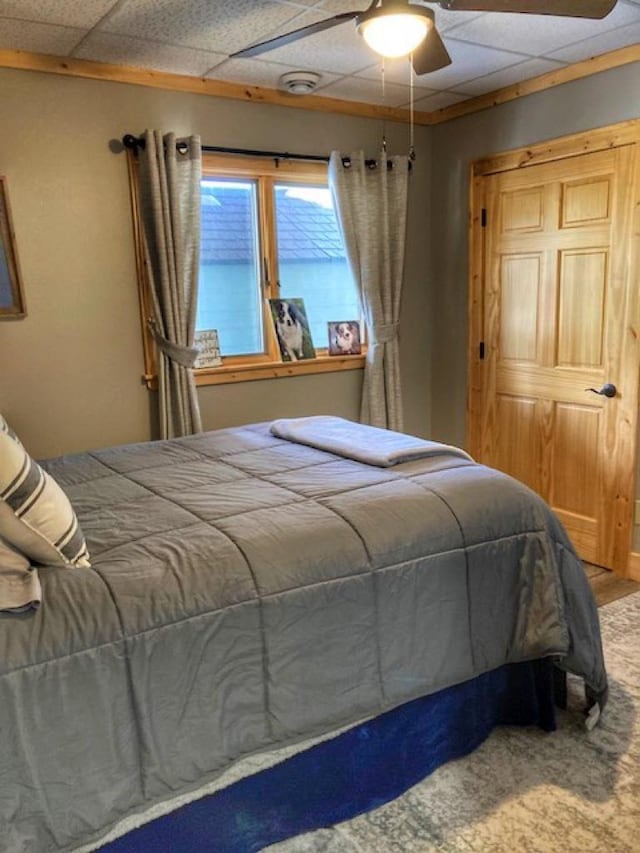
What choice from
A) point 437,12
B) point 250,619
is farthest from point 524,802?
point 437,12

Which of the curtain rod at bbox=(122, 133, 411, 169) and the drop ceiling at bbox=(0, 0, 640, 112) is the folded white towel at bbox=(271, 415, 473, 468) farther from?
the drop ceiling at bbox=(0, 0, 640, 112)

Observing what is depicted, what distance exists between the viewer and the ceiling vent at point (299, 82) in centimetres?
328

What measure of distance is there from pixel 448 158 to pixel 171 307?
78.0 inches

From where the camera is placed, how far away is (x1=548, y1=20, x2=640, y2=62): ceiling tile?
2.85 metres

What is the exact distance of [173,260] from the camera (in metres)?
3.26

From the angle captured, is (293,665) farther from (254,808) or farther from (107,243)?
(107,243)

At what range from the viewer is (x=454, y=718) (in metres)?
2.04

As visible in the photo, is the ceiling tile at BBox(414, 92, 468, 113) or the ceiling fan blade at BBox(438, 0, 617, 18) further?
the ceiling tile at BBox(414, 92, 468, 113)

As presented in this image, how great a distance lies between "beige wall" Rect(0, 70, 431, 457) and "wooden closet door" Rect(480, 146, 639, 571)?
4.65 ft

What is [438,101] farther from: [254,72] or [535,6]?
[535,6]

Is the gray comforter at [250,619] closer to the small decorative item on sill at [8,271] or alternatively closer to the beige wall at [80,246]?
the beige wall at [80,246]

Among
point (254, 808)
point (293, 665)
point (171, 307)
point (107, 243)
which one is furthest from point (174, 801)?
point (107, 243)

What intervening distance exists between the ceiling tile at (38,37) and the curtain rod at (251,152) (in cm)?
43

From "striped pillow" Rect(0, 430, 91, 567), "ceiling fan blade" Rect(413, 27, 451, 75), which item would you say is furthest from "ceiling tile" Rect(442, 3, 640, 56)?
"striped pillow" Rect(0, 430, 91, 567)
